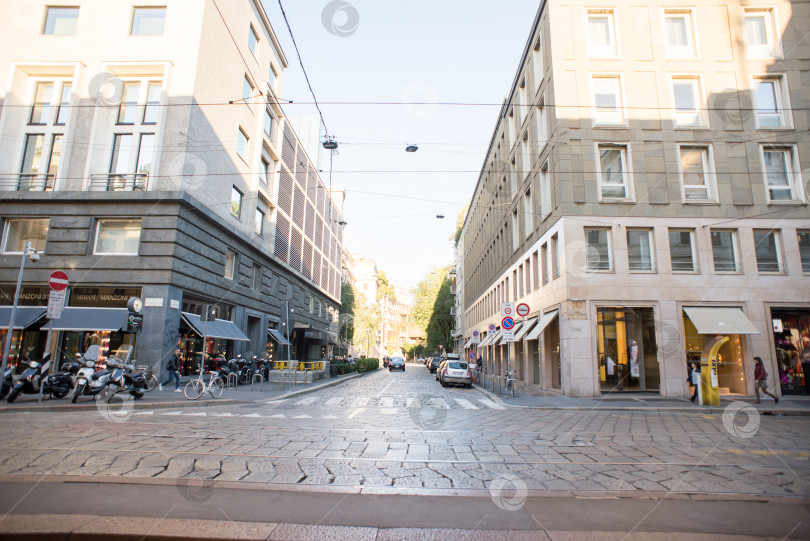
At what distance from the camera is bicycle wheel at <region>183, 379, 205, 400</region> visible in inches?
552

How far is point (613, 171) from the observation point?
19.0 m

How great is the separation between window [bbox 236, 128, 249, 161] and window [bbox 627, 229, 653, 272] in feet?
66.7

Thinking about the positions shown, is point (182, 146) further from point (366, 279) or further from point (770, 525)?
point (366, 279)

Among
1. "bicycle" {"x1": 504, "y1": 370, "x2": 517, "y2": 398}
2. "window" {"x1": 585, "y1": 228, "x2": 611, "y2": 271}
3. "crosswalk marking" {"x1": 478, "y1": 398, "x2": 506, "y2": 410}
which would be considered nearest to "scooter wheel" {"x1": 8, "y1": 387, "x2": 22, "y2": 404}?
"crosswalk marking" {"x1": 478, "y1": 398, "x2": 506, "y2": 410}

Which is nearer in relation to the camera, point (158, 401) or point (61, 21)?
point (158, 401)

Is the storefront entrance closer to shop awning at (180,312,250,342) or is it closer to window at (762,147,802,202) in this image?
window at (762,147,802,202)

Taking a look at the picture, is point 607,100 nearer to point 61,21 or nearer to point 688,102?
point 688,102

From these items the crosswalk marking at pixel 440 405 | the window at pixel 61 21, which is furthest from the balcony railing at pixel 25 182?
the crosswalk marking at pixel 440 405

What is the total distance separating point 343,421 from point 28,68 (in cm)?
2288

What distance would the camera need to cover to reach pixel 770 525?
4.07 metres

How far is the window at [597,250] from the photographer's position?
18203 millimetres

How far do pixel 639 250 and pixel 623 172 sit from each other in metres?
3.36

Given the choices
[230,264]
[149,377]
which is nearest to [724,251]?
[149,377]

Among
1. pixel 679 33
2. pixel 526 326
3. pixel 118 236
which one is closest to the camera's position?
pixel 118 236
